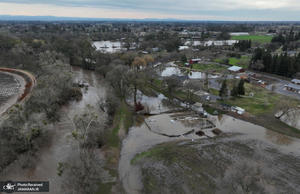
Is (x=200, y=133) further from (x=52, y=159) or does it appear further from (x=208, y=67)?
(x=208, y=67)

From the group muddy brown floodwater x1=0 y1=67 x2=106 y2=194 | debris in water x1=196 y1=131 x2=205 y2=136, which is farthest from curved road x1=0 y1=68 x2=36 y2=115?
debris in water x1=196 y1=131 x2=205 y2=136

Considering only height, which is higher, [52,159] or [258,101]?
[258,101]

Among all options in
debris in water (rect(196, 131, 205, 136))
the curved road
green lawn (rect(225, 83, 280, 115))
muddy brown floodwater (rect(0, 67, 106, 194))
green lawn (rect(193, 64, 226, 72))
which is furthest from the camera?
green lawn (rect(193, 64, 226, 72))

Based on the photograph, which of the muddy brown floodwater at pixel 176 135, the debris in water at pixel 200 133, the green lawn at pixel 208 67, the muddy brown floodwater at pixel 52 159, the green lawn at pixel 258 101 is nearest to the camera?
the muddy brown floodwater at pixel 52 159

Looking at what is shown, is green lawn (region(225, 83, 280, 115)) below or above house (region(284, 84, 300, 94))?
below

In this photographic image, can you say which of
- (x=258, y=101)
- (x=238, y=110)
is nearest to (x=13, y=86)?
(x=238, y=110)

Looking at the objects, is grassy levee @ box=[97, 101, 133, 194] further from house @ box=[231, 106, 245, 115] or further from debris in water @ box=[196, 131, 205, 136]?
house @ box=[231, 106, 245, 115]

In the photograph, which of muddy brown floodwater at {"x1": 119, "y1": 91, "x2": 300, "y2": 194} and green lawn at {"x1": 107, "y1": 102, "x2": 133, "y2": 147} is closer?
muddy brown floodwater at {"x1": 119, "y1": 91, "x2": 300, "y2": 194}

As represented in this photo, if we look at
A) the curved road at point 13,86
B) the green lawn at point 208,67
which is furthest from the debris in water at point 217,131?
the green lawn at point 208,67

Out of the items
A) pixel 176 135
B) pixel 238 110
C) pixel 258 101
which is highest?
pixel 258 101

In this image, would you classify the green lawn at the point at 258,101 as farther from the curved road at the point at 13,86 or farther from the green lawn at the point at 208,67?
the curved road at the point at 13,86

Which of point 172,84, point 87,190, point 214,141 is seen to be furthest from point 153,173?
point 172,84
